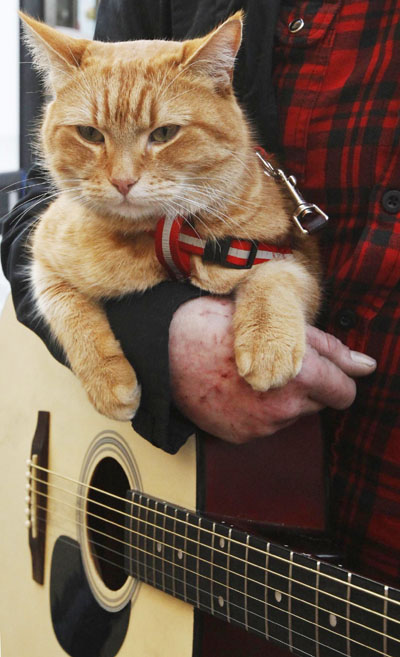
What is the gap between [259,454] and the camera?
0.90 meters

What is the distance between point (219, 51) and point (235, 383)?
494mm

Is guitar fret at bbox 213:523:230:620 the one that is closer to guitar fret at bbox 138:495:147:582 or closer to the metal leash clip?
guitar fret at bbox 138:495:147:582

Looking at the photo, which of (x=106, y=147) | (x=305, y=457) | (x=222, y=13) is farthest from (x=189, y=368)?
(x=222, y=13)

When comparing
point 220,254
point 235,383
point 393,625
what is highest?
point 220,254

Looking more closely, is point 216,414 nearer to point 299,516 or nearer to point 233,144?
point 299,516

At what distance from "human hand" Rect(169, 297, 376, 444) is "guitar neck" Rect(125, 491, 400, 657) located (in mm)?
146

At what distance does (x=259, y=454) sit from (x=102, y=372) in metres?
0.27

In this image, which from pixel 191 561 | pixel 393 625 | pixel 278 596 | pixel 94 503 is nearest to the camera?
pixel 393 625

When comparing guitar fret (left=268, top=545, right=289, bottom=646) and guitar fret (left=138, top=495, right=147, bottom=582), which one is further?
guitar fret (left=138, top=495, right=147, bottom=582)

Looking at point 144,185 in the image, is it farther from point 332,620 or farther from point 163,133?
point 332,620

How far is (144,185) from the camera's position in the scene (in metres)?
0.90

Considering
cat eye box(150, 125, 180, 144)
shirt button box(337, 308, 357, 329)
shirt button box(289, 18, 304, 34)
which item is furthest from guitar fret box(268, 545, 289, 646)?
shirt button box(289, 18, 304, 34)

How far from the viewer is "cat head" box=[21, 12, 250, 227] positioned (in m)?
0.91

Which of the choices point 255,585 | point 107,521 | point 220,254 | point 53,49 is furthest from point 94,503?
point 53,49
